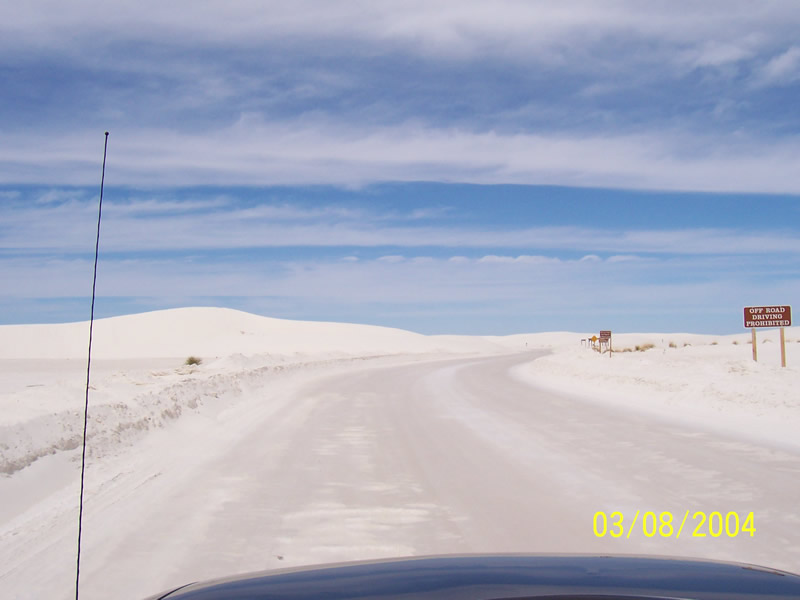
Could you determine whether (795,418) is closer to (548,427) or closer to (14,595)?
(548,427)

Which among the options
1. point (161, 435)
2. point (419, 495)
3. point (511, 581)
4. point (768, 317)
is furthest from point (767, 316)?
point (511, 581)

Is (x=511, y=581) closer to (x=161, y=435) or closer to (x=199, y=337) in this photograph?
(x=161, y=435)

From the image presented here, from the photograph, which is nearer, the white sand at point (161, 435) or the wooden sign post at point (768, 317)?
the white sand at point (161, 435)

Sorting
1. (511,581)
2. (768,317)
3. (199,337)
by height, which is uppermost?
(199,337)

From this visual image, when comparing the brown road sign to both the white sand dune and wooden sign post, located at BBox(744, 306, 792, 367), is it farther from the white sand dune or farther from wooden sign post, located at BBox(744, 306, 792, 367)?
the white sand dune
